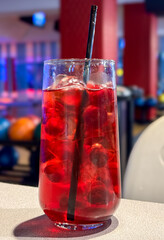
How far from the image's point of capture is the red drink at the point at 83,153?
478 millimetres

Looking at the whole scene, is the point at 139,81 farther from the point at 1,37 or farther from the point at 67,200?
the point at 67,200

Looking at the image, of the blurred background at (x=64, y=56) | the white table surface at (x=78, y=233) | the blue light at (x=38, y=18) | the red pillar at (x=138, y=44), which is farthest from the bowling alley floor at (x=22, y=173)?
the blue light at (x=38, y=18)

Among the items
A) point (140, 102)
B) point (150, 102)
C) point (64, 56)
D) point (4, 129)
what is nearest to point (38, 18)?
point (140, 102)

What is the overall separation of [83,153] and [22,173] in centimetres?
335

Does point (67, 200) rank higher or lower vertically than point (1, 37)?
lower

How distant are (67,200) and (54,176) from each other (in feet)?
0.12

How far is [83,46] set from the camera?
620mm

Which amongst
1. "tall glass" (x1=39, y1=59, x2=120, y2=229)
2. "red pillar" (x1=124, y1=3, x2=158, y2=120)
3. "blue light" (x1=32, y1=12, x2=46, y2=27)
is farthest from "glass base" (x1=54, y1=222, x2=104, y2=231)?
"blue light" (x1=32, y1=12, x2=46, y2=27)

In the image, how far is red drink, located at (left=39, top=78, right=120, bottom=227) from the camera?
478 millimetres

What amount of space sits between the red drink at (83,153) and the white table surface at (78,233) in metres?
0.02

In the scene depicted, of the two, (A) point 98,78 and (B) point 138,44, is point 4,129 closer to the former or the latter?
(A) point 98,78

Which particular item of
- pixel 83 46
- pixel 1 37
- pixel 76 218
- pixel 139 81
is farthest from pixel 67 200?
pixel 1 37

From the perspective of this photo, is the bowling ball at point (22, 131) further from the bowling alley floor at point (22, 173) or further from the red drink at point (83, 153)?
the red drink at point (83, 153)

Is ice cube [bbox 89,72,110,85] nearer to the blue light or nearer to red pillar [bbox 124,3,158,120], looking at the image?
red pillar [bbox 124,3,158,120]
